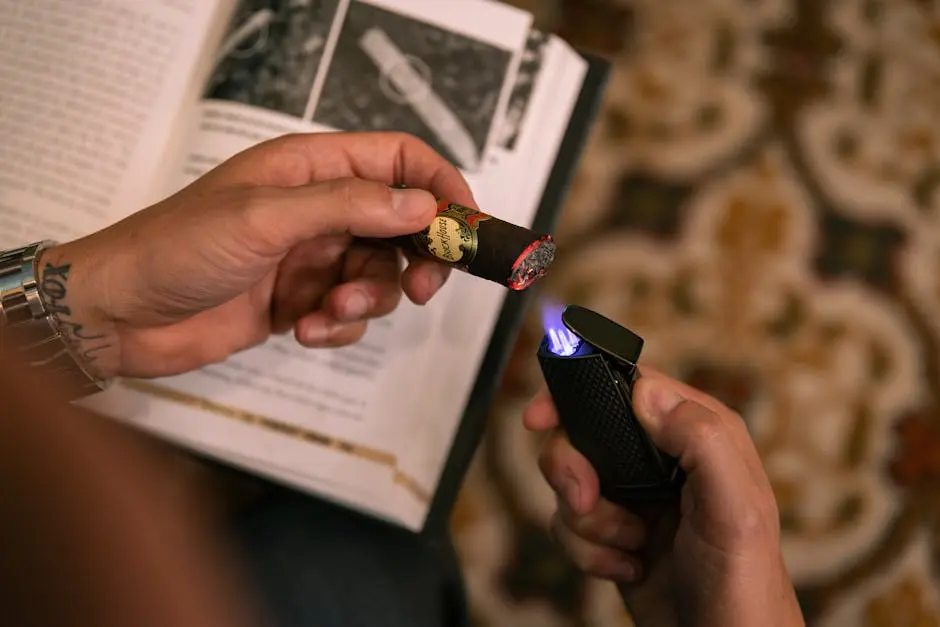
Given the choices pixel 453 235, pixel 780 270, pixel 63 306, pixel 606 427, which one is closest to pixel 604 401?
pixel 606 427

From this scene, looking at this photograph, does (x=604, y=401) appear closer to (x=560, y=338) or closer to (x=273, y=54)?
(x=560, y=338)

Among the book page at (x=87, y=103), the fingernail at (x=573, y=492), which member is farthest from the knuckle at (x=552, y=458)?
the book page at (x=87, y=103)

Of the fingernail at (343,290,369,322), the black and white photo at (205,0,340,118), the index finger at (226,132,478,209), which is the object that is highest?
the black and white photo at (205,0,340,118)

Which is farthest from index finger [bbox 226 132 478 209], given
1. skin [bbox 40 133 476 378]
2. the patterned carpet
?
the patterned carpet

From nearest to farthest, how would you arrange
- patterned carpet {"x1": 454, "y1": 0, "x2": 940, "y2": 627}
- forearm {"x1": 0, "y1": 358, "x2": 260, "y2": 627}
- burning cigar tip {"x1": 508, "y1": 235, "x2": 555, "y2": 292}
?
forearm {"x1": 0, "y1": 358, "x2": 260, "y2": 627} < burning cigar tip {"x1": 508, "y1": 235, "x2": 555, "y2": 292} < patterned carpet {"x1": 454, "y1": 0, "x2": 940, "y2": 627}

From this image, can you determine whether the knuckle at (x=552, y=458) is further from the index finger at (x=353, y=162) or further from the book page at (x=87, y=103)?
the book page at (x=87, y=103)

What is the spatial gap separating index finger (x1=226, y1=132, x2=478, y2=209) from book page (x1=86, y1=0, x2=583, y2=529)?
0.06m

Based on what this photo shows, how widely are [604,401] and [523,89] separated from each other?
26 cm

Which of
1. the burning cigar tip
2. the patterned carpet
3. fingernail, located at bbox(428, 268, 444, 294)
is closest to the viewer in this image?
the burning cigar tip

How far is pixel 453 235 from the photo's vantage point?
387 millimetres

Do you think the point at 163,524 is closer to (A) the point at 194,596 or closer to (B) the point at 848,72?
(A) the point at 194,596

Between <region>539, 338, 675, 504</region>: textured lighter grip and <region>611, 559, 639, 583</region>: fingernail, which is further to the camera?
<region>611, 559, 639, 583</region>: fingernail

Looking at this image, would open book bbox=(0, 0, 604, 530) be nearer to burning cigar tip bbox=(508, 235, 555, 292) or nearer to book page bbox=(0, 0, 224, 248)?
book page bbox=(0, 0, 224, 248)

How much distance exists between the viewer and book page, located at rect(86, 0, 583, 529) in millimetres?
511
